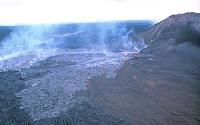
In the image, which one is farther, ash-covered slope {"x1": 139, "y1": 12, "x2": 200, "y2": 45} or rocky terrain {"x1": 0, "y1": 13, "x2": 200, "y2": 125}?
ash-covered slope {"x1": 139, "y1": 12, "x2": 200, "y2": 45}

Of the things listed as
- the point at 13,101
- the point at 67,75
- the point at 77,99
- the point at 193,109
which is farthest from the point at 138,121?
the point at 67,75

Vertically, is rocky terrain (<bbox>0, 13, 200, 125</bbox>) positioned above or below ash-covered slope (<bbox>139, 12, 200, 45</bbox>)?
below

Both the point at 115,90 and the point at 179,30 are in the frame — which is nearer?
the point at 115,90

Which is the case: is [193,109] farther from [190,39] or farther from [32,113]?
[190,39]

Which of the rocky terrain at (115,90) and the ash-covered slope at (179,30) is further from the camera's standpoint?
the ash-covered slope at (179,30)

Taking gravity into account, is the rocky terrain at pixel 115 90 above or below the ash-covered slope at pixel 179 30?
below

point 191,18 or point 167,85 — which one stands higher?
point 191,18

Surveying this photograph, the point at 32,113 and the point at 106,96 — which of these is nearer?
the point at 32,113

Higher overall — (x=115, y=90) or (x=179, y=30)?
(x=179, y=30)
